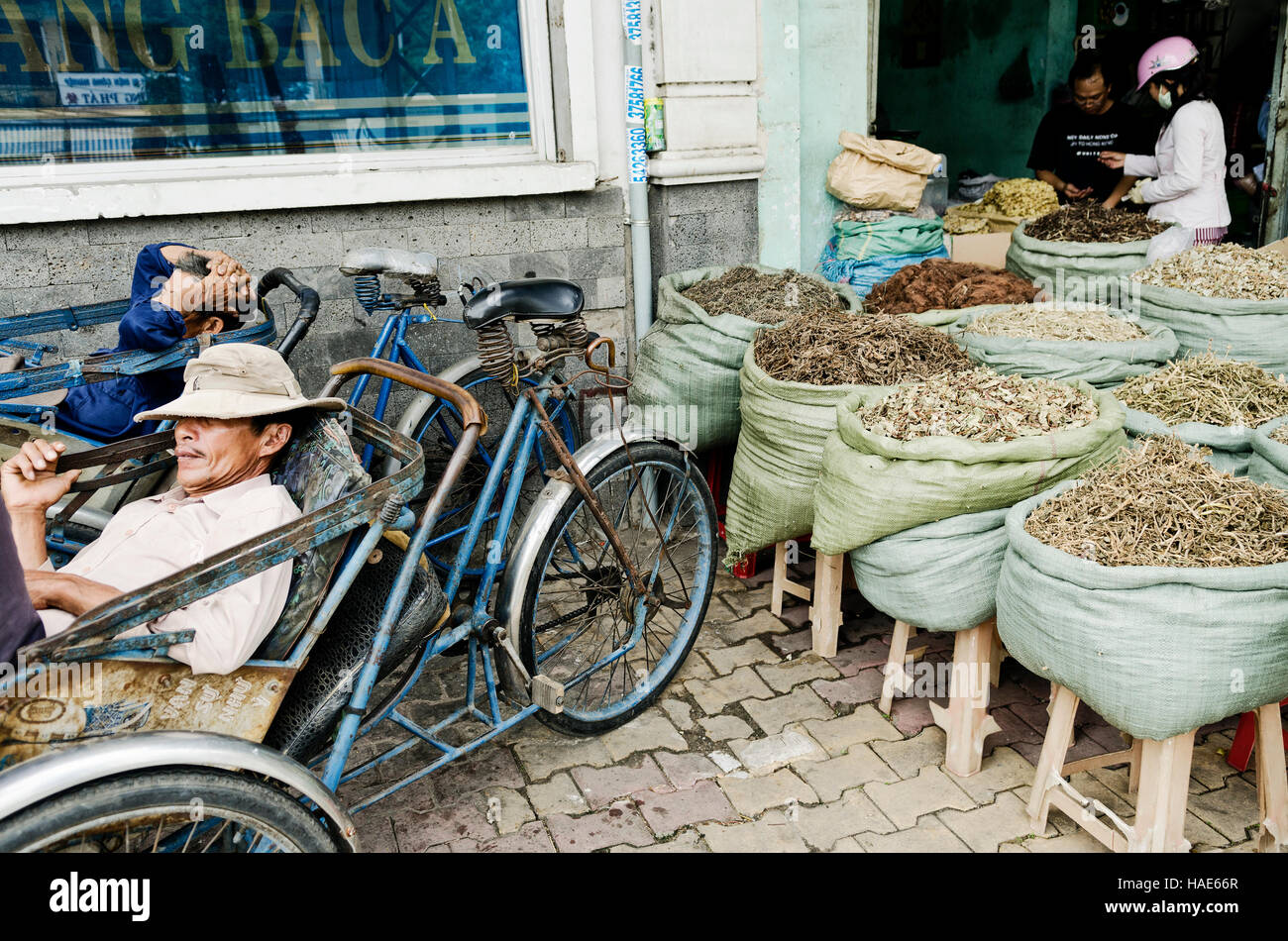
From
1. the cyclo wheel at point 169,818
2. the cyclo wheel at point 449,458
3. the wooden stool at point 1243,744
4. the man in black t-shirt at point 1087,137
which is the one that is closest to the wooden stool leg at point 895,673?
the wooden stool at point 1243,744

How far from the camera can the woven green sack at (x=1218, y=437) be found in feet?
10.3

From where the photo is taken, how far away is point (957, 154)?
31.9ft

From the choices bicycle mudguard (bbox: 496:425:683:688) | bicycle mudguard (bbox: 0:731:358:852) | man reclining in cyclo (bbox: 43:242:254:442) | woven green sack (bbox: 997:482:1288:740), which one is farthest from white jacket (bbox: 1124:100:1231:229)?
bicycle mudguard (bbox: 0:731:358:852)

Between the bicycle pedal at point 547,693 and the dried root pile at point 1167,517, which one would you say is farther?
the bicycle pedal at point 547,693

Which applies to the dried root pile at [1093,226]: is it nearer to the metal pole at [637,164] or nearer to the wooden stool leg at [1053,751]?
the metal pole at [637,164]

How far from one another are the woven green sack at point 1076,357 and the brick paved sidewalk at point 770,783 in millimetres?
1119

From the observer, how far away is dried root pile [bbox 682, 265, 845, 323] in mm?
4300

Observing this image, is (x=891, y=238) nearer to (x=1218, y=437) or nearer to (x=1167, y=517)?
(x=1218, y=437)

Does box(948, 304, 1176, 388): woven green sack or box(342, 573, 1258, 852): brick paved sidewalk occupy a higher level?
box(948, 304, 1176, 388): woven green sack

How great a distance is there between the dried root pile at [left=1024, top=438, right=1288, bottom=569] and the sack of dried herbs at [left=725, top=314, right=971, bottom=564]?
0.96 meters

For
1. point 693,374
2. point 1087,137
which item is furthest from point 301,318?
point 1087,137

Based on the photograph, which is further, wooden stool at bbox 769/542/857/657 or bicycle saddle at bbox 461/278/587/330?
wooden stool at bbox 769/542/857/657

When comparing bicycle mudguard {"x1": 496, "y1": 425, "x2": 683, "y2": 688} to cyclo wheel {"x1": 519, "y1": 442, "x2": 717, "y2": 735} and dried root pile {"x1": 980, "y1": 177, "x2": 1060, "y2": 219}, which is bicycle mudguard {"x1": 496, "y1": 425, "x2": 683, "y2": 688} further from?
dried root pile {"x1": 980, "y1": 177, "x2": 1060, "y2": 219}

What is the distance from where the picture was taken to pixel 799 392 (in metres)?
3.52
